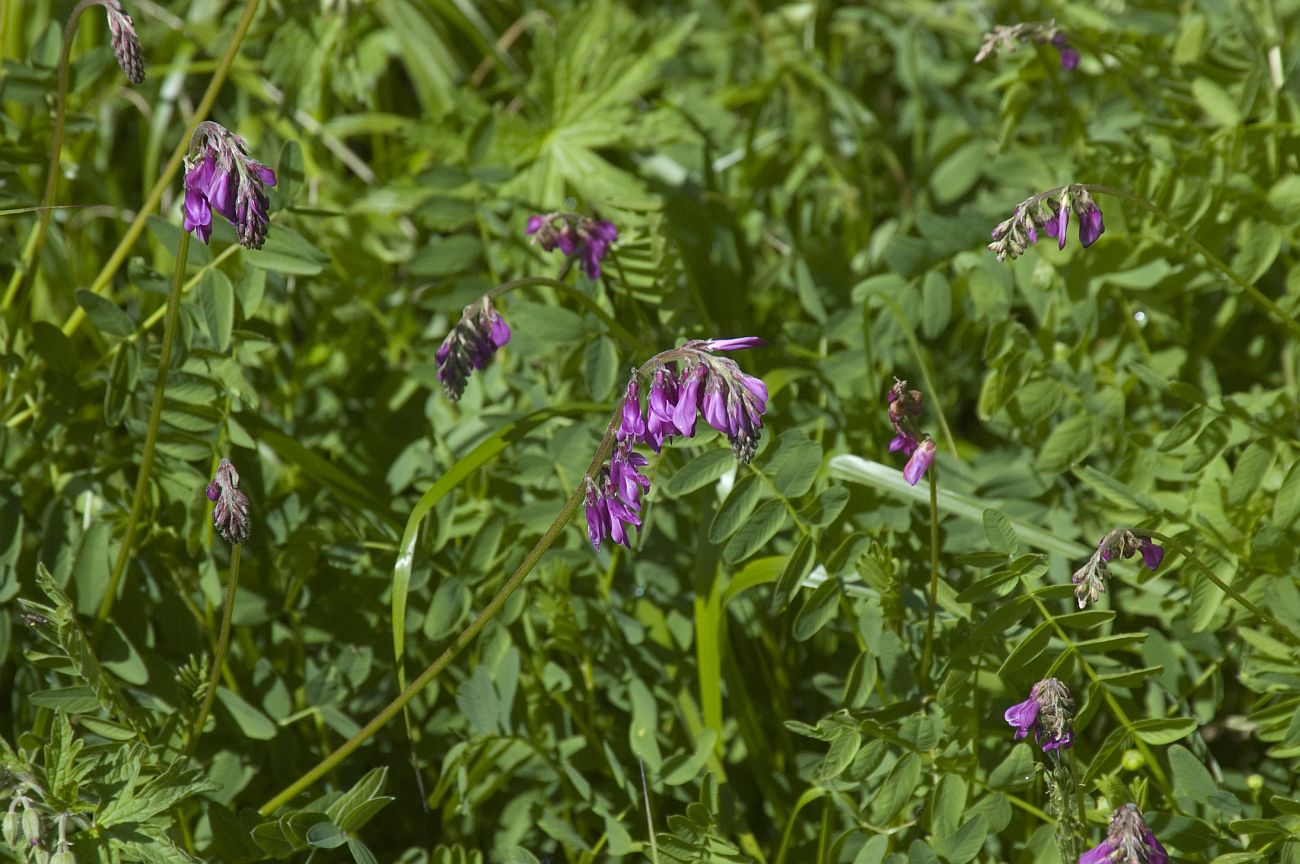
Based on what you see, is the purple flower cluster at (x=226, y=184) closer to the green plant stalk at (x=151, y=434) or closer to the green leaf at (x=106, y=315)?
the green plant stalk at (x=151, y=434)

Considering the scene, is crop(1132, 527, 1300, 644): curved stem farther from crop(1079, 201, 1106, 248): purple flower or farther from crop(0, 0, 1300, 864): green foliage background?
crop(1079, 201, 1106, 248): purple flower

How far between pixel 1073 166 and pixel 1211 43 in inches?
21.9

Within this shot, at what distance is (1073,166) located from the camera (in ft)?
10.3

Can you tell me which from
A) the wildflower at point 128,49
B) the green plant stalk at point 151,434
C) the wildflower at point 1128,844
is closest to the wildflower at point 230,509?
the green plant stalk at point 151,434

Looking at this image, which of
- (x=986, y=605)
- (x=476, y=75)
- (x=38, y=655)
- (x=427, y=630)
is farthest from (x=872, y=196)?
(x=38, y=655)

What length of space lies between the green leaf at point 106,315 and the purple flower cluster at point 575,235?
886mm

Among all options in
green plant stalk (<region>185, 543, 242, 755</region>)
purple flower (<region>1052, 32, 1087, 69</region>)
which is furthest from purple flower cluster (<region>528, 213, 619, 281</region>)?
purple flower (<region>1052, 32, 1087, 69</region>)

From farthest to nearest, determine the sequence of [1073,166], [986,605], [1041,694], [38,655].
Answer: [1073,166] < [986,605] < [38,655] < [1041,694]

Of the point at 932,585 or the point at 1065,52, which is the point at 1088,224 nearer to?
the point at 932,585

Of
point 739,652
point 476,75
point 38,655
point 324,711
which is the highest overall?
point 476,75

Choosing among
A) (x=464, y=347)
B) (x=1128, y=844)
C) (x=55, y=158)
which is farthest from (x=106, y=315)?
(x=1128, y=844)

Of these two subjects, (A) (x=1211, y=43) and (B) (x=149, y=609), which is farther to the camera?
(A) (x=1211, y=43)

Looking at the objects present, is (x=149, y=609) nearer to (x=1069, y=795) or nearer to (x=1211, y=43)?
(x=1069, y=795)

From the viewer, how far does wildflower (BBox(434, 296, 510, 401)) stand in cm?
212
